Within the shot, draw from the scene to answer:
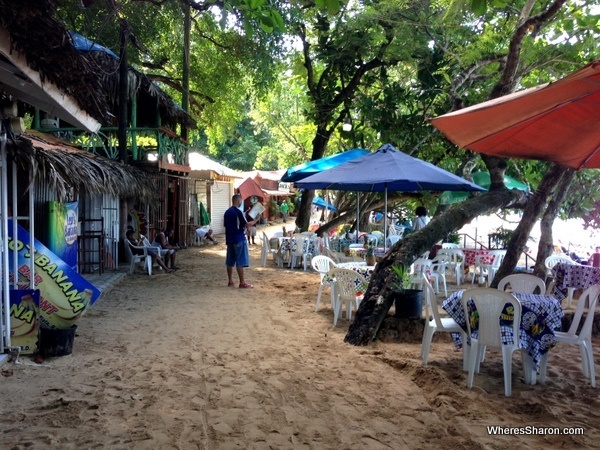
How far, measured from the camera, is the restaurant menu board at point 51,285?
5.84 meters

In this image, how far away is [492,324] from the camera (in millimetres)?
4758

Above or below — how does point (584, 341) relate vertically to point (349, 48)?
below

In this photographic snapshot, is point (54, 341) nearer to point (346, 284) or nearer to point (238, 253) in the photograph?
point (346, 284)

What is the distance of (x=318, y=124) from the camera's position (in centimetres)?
1554

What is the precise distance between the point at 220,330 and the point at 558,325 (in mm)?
3901

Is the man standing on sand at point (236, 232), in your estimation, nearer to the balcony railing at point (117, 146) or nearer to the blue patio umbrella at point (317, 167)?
the blue patio umbrella at point (317, 167)

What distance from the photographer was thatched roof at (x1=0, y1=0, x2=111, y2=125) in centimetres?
365

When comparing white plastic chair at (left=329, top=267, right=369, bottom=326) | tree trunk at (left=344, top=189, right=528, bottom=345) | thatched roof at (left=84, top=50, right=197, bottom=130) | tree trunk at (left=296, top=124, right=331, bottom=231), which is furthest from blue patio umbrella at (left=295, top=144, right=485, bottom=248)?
tree trunk at (left=296, top=124, right=331, bottom=231)

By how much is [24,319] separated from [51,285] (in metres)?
0.60

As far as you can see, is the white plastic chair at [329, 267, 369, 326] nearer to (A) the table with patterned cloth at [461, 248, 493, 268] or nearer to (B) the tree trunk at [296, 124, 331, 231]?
(A) the table with patterned cloth at [461, 248, 493, 268]

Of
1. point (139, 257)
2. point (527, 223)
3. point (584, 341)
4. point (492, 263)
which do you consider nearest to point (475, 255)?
point (492, 263)

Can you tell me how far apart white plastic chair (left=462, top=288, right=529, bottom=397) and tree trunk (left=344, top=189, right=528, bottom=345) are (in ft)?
5.50

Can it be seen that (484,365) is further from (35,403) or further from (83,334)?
(83,334)

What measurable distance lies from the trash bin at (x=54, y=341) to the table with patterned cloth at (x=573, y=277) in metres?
6.82
